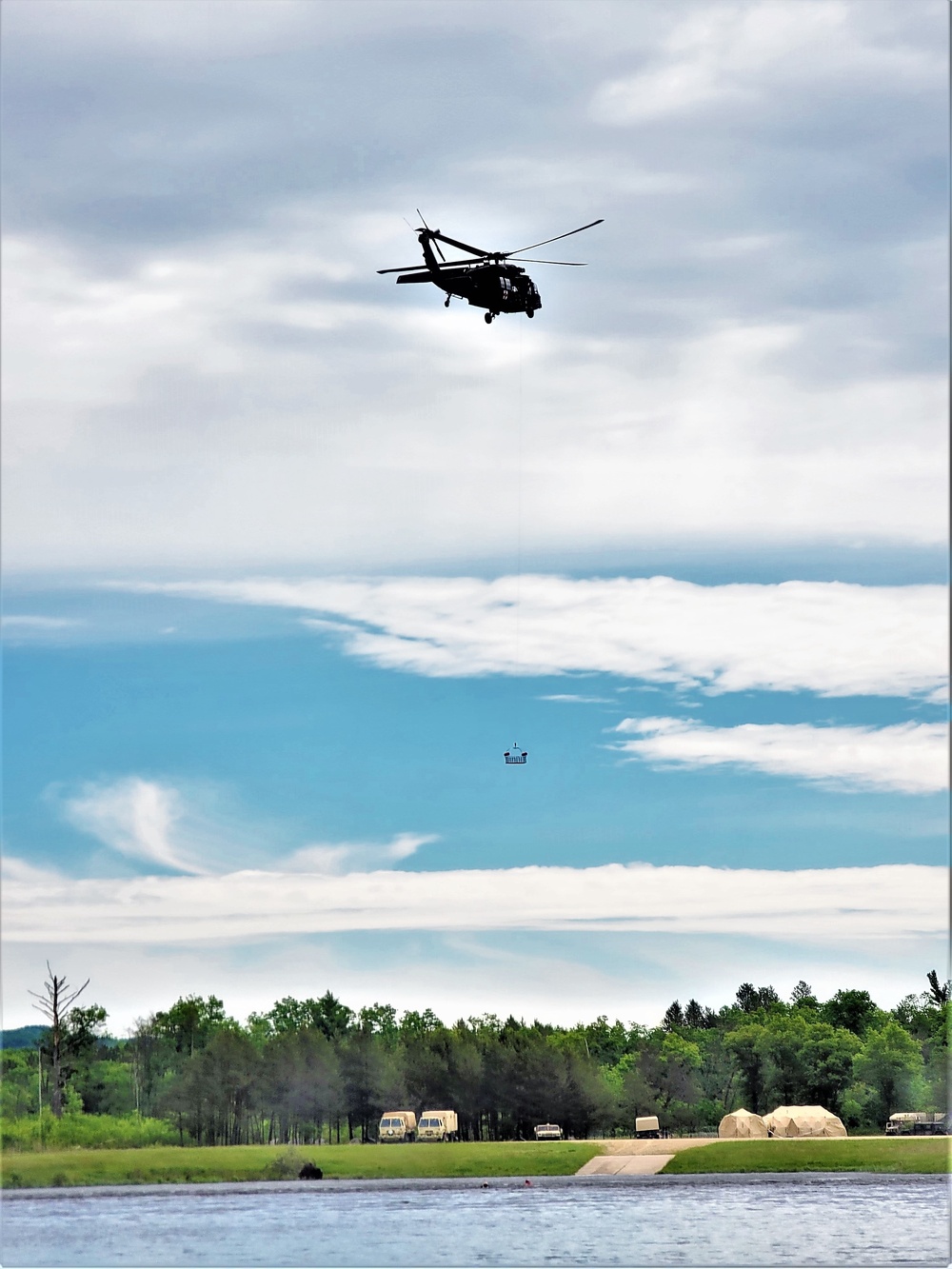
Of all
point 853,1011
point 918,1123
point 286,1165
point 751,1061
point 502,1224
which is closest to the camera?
point 502,1224

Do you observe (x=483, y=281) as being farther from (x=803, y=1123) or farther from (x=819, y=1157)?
(x=803, y=1123)

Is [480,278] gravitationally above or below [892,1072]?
above

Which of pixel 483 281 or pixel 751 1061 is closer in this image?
pixel 483 281

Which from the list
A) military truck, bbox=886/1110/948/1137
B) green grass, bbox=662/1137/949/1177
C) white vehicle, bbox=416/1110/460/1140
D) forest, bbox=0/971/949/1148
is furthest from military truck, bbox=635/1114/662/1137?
military truck, bbox=886/1110/948/1137

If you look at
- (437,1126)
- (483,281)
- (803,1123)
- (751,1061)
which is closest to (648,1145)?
(803,1123)

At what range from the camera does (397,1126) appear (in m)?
86.8

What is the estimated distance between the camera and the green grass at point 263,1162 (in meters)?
79.5

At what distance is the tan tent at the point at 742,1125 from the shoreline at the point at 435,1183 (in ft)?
20.9

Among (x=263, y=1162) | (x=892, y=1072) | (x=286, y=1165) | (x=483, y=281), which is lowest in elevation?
(x=286, y=1165)

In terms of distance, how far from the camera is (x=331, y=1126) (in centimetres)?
8819

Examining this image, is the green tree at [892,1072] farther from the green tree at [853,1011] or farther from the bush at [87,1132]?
the bush at [87,1132]

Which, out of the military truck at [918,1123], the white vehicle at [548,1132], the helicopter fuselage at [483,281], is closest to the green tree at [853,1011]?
the military truck at [918,1123]

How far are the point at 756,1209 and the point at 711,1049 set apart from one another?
3587cm

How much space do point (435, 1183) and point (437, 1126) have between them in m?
8.25
